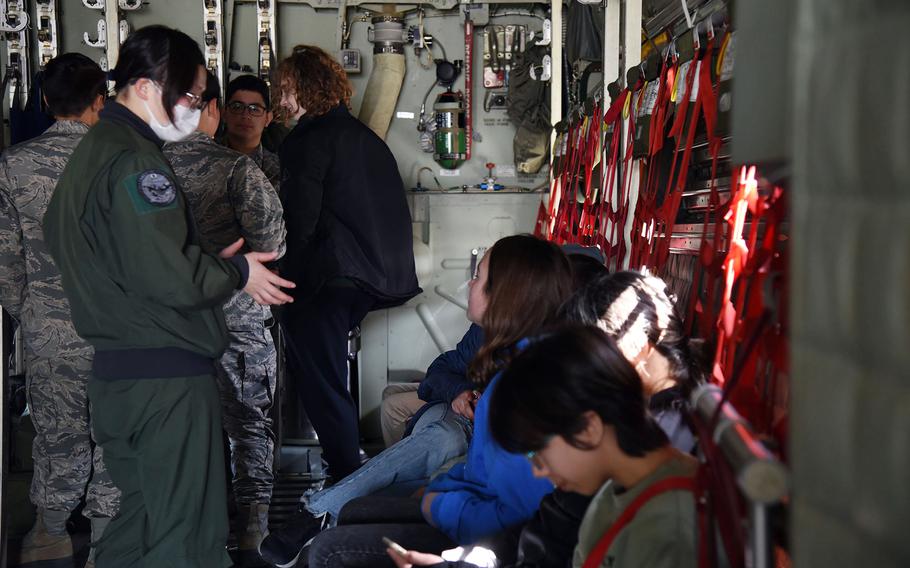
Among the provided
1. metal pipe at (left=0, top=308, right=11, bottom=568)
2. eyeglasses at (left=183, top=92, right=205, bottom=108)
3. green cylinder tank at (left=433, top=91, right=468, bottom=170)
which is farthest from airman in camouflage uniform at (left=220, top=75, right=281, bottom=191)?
eyeglasses at (left=183, top=92, right=205, bottom=108)

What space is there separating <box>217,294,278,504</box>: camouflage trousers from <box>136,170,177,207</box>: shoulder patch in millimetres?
1496

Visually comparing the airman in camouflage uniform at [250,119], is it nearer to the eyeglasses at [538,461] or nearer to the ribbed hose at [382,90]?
the ribbed hose at [382,90]

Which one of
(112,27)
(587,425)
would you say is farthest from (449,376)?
(112,27)

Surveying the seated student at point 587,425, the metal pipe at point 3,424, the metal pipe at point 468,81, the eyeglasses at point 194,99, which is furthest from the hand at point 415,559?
the metal pipe at point 468,81

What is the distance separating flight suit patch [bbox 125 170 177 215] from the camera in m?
2.32

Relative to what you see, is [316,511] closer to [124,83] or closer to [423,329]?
[124,83]

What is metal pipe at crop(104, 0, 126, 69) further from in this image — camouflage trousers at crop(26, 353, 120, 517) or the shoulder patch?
the shoulder patch

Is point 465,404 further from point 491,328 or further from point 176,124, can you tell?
point 176,124

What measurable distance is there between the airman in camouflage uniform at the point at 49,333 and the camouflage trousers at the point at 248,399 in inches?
23.0

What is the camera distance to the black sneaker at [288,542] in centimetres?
323

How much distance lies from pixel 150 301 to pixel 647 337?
53.2 inches

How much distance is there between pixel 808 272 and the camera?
63cm

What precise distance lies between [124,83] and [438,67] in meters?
3.19

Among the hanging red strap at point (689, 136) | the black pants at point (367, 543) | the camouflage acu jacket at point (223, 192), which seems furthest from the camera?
the camouflage acu jacket at point (223, 192)
